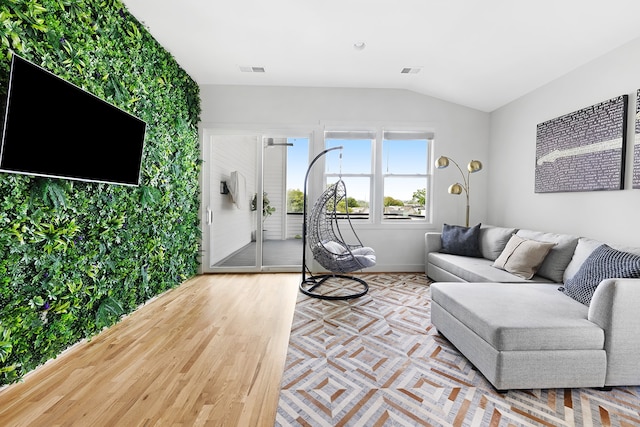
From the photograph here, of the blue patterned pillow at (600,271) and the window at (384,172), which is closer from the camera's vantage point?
the blue patterned pillow at (600,271)

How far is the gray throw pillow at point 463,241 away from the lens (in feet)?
12.8

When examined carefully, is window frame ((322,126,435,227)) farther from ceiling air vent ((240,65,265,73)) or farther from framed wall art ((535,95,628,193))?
framed wall art ((535,95,628,193))

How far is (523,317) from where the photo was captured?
183 centimetres

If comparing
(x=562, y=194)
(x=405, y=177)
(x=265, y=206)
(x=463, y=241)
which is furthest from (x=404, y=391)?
(x=405, y=177)

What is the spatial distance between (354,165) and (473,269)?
228 cm

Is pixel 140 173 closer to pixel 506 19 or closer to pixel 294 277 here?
pixel 294 277

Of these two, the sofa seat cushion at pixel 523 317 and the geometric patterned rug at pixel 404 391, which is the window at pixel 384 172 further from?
the sofa seat cushion at pixel 523 317

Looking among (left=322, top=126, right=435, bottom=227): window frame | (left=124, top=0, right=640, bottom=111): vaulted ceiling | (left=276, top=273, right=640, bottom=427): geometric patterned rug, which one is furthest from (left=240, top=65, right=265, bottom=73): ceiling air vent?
(left=276, top=273, right=640, bottom=427): geometric patterned rug

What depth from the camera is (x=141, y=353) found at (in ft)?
7.23

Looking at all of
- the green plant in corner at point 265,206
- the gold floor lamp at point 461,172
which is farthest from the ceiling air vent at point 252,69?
the gold floor lamp at point 461,172

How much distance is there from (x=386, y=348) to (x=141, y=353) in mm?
1764

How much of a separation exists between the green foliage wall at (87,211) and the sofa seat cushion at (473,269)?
3.24 meters

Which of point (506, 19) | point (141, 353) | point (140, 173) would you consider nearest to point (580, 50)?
point (506, 19)

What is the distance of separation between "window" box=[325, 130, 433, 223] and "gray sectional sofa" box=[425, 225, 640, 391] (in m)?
2.39
